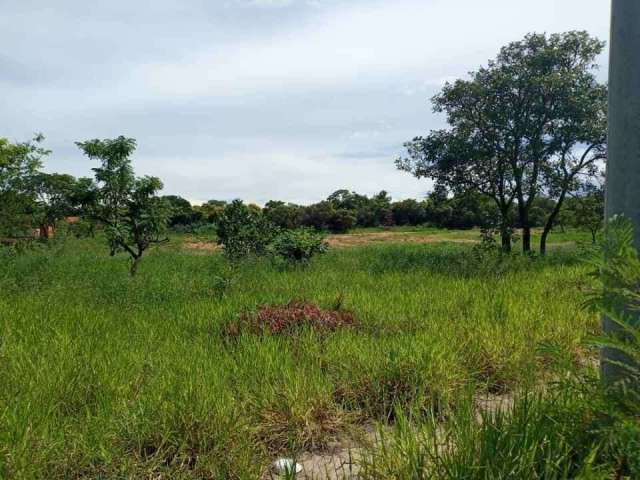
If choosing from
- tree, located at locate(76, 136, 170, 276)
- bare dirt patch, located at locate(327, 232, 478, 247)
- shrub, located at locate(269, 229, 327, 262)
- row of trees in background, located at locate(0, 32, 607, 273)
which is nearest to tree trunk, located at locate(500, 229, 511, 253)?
row of trees in background, located at locate(0, 32, 607, 273)

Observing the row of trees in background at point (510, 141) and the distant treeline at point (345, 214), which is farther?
the distant treeline at point (345, 214)

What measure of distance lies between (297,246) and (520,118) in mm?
8452

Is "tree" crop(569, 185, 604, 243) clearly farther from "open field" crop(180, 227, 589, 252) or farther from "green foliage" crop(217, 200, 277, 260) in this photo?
"green foliage" crop(217, 200, 277, 260)

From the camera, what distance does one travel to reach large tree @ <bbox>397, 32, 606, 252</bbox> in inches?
576

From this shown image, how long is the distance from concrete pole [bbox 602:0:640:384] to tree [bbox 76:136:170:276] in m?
9.49

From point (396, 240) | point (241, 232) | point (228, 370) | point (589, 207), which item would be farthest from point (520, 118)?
point (396, 240)

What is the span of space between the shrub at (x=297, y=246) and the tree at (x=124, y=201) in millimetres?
4102

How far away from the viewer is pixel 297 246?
1375 cm

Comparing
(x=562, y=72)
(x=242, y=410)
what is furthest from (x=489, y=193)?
(x=242, y=410)

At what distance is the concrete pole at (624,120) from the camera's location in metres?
2.07

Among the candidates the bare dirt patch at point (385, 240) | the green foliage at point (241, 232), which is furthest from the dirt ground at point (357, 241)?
the green foliage at point (241, 232)

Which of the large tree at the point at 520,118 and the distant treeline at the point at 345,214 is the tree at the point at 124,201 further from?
the distant treeline at the point at 345,214

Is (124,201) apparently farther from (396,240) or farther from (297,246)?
(396,240)

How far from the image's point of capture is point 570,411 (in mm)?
2338
